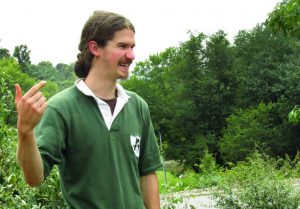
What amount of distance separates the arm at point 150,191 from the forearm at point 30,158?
62 cm

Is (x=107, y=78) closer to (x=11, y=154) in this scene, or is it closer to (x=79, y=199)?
(x=79, y=199)

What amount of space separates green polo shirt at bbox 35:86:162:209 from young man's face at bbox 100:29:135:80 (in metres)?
0.15

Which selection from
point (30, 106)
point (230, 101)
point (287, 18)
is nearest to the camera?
point (30, 106)

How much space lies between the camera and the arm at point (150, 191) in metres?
2.54

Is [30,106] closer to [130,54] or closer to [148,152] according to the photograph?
[130,54]

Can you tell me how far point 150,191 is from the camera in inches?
100

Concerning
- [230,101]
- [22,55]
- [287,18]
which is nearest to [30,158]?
[287,18]

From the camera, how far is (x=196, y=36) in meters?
41.1

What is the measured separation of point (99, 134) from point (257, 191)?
6.21m

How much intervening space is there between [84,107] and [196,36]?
129 ft

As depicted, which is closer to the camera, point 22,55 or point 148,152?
point 148,152

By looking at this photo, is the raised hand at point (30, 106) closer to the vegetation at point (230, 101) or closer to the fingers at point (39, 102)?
the fingers at point (39, 102)

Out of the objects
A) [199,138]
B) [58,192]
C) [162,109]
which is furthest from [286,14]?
[162,109]

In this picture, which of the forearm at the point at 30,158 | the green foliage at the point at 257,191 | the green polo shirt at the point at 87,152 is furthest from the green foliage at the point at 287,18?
the forearm at the point at 30,158
